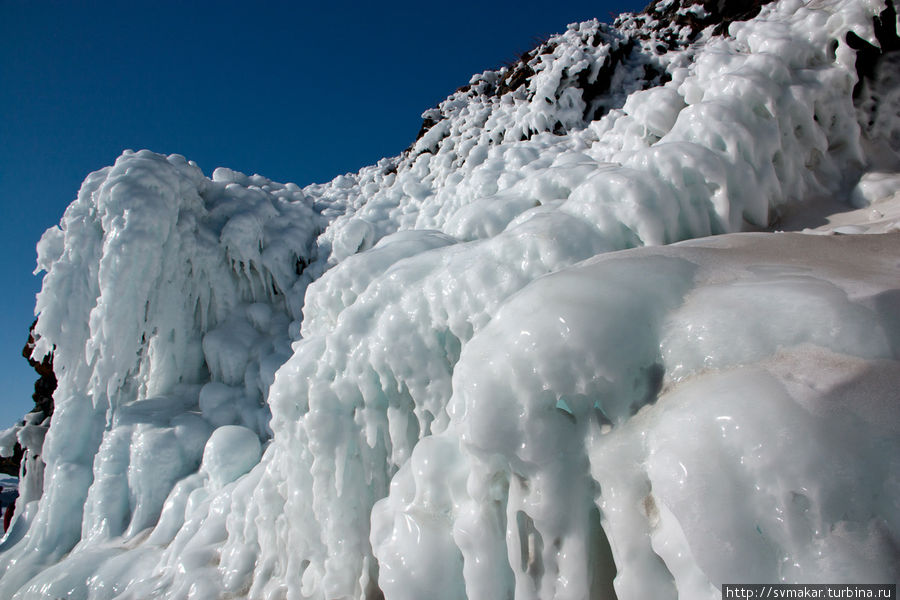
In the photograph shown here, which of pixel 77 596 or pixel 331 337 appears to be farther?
pixel 77 596

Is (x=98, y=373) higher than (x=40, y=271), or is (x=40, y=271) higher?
(x=40, y=271)

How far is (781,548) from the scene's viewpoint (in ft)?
4.69

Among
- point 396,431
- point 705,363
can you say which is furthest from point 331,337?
point 705,363

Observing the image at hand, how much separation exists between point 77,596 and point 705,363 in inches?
225

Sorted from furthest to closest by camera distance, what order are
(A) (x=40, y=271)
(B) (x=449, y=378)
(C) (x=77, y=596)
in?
(A) (x=40, y=271), (C) (x=77, y=596), (B) (x=449, y=378)

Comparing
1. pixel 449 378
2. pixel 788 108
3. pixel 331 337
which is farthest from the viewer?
pixel 788 108

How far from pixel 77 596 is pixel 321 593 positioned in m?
3.03

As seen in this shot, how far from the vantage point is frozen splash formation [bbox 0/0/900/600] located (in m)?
1.56

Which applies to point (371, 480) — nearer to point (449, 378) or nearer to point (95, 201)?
point (449, 378)

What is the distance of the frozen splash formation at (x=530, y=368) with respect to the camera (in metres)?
1.56

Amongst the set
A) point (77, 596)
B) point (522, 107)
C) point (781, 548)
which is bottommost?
point (77, 596)

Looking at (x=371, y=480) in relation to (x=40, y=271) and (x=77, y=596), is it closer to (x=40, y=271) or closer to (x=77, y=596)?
(x=77, y=596)

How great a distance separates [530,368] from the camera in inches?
78.0

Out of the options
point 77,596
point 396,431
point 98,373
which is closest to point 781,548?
point 396,431
